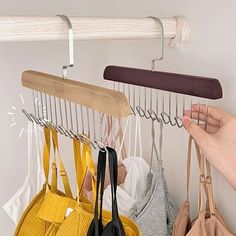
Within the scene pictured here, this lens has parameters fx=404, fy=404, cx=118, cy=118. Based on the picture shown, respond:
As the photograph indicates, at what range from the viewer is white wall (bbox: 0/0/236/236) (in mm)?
740

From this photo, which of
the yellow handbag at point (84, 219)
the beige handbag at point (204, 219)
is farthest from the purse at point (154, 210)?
the yellow handbag at point (84, 219)

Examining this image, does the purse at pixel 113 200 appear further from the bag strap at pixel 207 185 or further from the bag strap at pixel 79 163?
the bag strap at pixel 207 185

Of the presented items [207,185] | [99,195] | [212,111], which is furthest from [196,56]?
[99,195]

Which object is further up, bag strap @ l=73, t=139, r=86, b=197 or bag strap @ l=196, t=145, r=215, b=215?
bag strap @ l=73, t=139, r=86, b=197

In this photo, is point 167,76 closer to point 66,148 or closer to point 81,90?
point 81,90

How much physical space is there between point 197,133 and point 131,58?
0.38 m

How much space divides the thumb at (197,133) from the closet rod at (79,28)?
0.58 ft

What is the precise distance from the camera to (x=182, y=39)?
0.78 metres

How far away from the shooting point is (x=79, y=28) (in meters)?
0.64

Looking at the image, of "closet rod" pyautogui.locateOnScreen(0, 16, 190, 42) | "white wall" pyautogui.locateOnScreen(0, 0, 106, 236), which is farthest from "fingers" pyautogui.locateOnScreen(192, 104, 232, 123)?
"white wall" pyautogui.locateOnScreen(0, 0, 106, 236)

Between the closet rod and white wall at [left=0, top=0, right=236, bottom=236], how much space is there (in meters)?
0.08

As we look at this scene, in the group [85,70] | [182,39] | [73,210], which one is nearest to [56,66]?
[85,70]

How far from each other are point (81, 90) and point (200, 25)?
12.7 inches

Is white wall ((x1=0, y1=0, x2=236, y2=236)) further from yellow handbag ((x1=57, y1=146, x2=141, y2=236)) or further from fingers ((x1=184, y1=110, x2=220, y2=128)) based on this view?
yellow handbag ((x1=57, y1=146, x2=141, y2=236))
